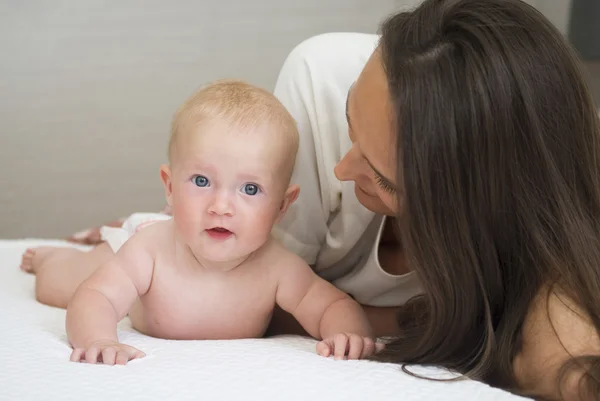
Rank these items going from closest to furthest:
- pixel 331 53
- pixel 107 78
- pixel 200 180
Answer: pixel 200 180, pixel 331 53, pixel 107 78

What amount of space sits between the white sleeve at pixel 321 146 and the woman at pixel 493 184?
0.25 metres

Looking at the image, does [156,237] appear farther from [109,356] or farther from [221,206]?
[109,356]

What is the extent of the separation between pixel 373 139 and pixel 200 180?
27 centimetres

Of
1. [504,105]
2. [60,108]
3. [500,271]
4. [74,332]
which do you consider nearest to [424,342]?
[500,271]

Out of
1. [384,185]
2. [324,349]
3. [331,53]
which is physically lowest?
[324,349]

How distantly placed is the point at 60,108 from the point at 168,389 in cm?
Answer: 169

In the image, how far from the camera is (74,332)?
104 centimetres

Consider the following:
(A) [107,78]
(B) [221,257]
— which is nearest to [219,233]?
(B) [221,257]

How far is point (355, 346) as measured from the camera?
3.39ft

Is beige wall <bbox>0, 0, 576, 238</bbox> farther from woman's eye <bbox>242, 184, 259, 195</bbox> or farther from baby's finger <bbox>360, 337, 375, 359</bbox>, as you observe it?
baby's finger <bbox>360, 337, 375, 359</bbox>

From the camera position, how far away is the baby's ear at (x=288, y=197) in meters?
1.21

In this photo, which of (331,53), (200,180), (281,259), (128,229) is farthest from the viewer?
(128,229)

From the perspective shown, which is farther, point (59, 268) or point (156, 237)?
point (59, 268)

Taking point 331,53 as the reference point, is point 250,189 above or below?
below
